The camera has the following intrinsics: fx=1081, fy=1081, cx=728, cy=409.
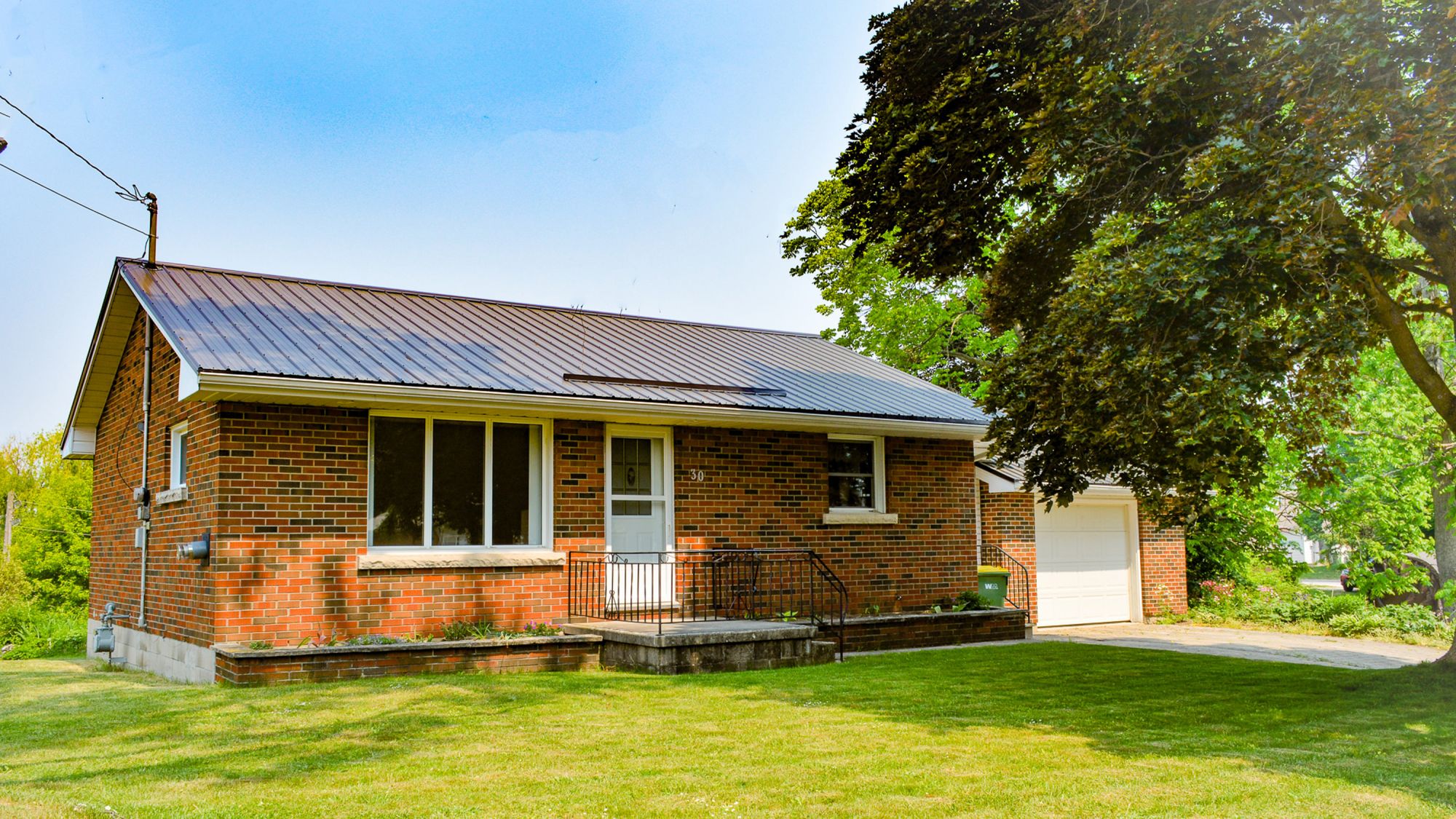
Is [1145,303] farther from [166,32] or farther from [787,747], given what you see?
[166,32]

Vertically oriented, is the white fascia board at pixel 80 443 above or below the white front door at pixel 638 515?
above

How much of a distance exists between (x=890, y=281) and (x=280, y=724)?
2127 cm

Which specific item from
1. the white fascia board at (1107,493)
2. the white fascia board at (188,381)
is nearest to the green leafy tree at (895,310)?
the white fascia board at (1107,493)

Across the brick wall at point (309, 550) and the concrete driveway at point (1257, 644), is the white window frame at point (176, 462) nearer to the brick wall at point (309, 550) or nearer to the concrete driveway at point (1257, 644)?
the brick wall at point (309, 550)

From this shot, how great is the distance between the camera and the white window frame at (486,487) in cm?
1184

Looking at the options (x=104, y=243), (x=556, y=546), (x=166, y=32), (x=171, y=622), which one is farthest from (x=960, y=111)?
(x=104, y=243)

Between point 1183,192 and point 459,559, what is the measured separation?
822cm

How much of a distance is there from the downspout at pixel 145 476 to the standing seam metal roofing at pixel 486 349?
1.06 metres

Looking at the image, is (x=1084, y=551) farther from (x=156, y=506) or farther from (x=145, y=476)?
(x=145, y=476)

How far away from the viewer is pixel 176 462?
1300 centimetres

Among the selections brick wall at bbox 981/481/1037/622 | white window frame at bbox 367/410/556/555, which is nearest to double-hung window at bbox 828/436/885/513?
brick wall at bbox 981/481/1037/622

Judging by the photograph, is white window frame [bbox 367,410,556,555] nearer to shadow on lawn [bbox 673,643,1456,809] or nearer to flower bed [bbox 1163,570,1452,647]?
shadow on lawn [bbox 673,643,1456,809]

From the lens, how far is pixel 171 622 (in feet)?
40.7

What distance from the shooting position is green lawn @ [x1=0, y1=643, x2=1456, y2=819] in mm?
5801
